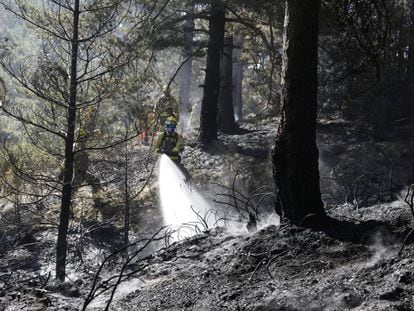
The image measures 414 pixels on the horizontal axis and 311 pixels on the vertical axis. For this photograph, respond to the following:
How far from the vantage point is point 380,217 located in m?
5.06

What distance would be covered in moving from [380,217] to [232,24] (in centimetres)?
1425

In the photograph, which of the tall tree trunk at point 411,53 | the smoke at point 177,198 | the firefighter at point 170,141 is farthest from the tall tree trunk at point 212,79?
the tall tree trunk at point 411,53

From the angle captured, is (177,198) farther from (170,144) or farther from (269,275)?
(269,275)

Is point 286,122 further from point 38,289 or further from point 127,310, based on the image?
point 38,289

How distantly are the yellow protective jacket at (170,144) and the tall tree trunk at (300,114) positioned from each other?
357 inches

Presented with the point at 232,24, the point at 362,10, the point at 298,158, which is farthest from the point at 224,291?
the point at 232,24

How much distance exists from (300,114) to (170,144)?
9.26 m

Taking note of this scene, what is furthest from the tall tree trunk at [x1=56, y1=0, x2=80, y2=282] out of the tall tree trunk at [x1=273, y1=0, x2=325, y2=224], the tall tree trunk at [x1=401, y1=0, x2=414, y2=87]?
the tall tree trunk at [x1=401, y1=0, x2=414, y2=87]

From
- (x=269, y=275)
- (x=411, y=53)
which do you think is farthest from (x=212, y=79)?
(x=269, y=275)

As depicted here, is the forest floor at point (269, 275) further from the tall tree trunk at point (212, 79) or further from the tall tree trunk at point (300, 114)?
the tall tree trunk at point (212, 79)

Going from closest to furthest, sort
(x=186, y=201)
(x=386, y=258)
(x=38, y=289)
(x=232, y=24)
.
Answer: (x=386, y=258), (x=38, y=289), (x=186, y=201), (x=232, y=24)

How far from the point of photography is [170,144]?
46.6ft

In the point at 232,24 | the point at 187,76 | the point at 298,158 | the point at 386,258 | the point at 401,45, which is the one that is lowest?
the point at 386,258

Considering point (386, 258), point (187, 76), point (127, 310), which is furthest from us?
point (187, 76)
